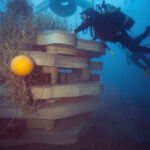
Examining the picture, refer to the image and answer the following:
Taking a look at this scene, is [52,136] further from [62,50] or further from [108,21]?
[108,21]

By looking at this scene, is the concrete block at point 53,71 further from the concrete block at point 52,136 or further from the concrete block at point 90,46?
the concrete block at point 52,136

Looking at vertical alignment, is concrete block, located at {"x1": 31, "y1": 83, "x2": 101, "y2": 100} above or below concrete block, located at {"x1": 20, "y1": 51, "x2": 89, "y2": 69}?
below

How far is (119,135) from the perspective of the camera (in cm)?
355

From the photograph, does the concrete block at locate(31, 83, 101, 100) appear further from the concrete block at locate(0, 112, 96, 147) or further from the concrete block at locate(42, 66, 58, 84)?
the concrete block at locate(0, 112, 96, 147)

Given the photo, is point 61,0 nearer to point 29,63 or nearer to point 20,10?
point 20,10

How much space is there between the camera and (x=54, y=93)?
9.78 ft

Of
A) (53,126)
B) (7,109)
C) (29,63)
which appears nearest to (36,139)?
(53,126)

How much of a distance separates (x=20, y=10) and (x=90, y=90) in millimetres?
3654

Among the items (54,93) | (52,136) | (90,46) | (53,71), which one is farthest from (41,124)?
(90,46)

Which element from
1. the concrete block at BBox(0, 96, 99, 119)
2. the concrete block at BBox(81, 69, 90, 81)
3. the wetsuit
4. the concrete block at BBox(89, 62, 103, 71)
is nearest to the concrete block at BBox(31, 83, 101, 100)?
the concrete block at BBox(0, 96, 99, 119)

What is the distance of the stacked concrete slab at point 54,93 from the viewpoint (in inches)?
113

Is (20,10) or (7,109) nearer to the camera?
(7,109)

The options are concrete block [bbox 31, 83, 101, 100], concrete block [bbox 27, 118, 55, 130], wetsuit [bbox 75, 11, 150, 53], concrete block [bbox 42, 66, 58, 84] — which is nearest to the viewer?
concrete block [bbox 31, 83, 101, 100]

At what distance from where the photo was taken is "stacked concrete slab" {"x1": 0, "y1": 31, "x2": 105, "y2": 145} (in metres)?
2.88
